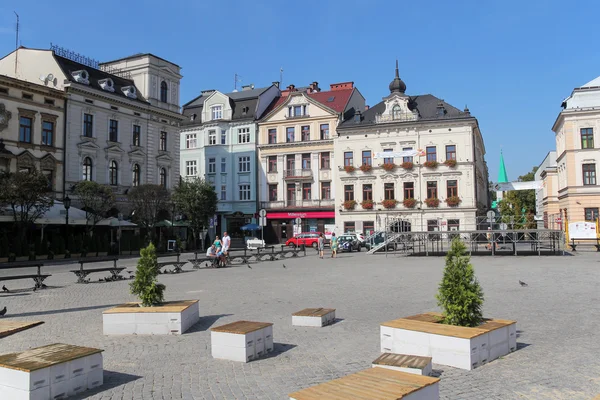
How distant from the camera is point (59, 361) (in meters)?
5.61

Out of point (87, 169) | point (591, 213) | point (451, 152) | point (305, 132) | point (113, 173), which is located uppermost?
point (305, 132)

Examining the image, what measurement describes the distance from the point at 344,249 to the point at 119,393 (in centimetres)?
3435

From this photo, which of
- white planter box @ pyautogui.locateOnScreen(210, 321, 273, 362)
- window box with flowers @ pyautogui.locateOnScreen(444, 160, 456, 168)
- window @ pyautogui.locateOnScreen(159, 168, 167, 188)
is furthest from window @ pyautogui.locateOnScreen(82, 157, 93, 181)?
white planter box @ pyautogui.locateOnScreen(210, 321, 273, 362)

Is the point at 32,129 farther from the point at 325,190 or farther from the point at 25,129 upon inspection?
the point at 325,190

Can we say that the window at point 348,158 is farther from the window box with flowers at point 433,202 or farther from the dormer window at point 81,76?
the dormer window at point 81,76

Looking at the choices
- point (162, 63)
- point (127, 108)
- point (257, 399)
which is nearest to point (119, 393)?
point (257, 399)

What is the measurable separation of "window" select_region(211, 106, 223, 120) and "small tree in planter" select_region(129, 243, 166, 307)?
53260mm

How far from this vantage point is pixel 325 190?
185 ft

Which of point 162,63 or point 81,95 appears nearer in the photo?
point 81,95

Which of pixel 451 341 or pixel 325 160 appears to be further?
pixel 325 160

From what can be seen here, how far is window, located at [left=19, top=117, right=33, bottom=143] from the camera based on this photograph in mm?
36031

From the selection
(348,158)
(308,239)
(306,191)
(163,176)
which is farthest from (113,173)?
(348,158)

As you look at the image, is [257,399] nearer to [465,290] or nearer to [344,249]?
[465,290]

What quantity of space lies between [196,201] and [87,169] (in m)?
9.34
